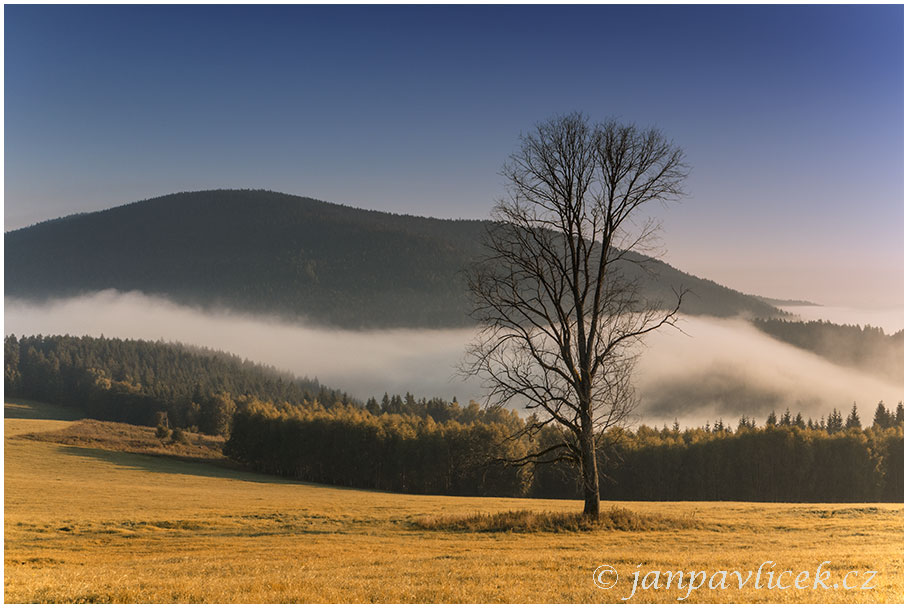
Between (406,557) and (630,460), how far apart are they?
246ft

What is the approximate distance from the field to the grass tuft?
0.40 m

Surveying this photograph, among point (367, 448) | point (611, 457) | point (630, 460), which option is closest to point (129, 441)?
point (367, 448)

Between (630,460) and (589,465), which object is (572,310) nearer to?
(589,465)

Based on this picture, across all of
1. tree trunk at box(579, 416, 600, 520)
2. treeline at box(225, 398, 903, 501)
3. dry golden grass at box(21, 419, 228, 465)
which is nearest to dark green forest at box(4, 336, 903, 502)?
treeline at box(225, 398, 903, 501)

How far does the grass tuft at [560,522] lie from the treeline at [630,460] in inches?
1881

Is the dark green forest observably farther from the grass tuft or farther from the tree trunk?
the tree trunk

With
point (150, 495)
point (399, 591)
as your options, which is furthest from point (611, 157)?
point (150, 495)

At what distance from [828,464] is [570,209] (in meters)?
74.1

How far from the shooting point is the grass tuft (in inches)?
875

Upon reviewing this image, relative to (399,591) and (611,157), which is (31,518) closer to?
(399,591)

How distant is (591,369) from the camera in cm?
2308

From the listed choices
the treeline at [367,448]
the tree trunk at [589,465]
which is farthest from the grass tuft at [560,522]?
the treeline at [367,448]

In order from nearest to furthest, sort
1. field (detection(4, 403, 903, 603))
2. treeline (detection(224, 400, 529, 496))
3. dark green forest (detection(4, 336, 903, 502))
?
1. field (detection(4, 403, 903, 603))
2. dark green forest (detection(4, 336, 903, 502))
3. treeline (detection(224, 400, 529, 496))

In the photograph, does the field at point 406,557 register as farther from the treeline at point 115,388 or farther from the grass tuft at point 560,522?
Answer: the treeline at point 115,388
